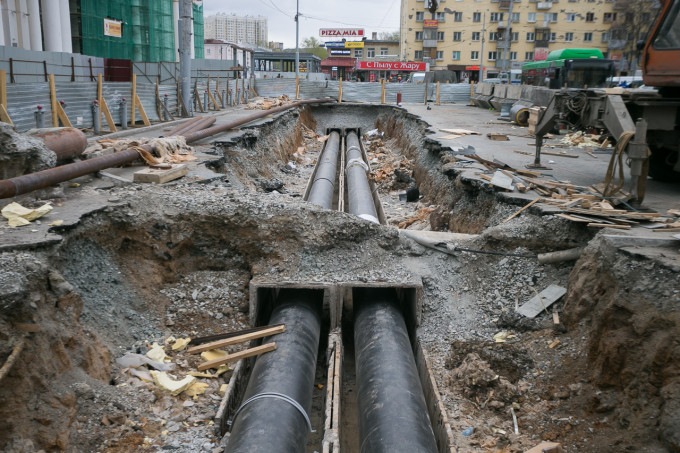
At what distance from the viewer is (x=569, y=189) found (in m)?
7.54

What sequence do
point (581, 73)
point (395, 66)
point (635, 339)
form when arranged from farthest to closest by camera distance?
1. point (395, 66)
2. point (581, 73)
3. point (635, 339)

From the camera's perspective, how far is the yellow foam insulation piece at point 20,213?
528 cm

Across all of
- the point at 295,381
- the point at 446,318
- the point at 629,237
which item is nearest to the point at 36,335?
the point at 295,381

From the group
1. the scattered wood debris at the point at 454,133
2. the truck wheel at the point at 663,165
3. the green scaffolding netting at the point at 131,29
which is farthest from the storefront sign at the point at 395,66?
the truck wheel at the point at 663,165

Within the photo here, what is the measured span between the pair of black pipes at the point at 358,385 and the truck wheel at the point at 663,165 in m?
5.51

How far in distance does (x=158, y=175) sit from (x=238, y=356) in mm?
3473

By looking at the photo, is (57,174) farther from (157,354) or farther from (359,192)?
(359,192)

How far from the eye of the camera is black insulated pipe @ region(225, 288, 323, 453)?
13.5 ft

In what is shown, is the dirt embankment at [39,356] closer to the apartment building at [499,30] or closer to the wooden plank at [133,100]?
the wooden plank at [133,100]

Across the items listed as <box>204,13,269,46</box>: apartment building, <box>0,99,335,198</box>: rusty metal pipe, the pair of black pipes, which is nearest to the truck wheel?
the pair of black pipes

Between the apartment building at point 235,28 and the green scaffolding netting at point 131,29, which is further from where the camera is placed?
the apartment building at point 235,28

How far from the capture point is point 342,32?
78.3 m

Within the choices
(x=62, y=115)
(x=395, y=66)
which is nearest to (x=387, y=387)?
(x=62, y=115)

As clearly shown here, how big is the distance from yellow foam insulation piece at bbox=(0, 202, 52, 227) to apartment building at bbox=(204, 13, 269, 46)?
10856 centimetres
